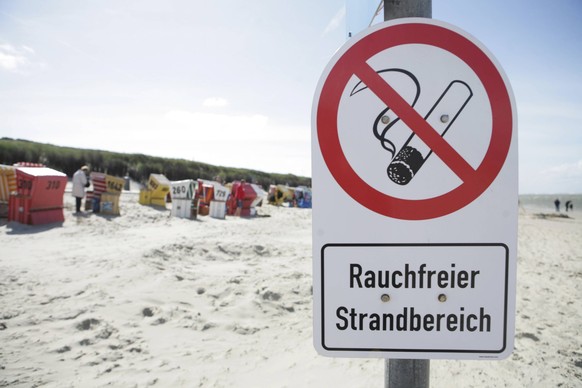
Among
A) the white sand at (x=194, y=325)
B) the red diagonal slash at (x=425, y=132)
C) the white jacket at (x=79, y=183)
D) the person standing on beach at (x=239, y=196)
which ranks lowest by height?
the white sand at (x=194, y=325)

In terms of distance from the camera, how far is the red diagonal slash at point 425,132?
968 millimetres

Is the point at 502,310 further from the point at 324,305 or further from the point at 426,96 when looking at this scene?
the point at 426,96

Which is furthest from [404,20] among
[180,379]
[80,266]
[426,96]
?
[80,266]

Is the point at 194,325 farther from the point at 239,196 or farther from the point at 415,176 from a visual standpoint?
the point at 239,196

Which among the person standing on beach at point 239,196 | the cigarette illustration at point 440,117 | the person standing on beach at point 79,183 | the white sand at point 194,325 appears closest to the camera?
the cigarette illustration at point 440,117

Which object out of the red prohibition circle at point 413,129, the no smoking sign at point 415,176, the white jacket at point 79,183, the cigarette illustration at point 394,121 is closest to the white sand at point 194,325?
the no smoking sign at point 415,176

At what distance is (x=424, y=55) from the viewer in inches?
38.7

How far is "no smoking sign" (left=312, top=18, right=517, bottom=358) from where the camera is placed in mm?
967

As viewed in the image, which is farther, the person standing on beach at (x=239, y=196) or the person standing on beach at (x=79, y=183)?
the person standing on beach at (x=239, y=196)

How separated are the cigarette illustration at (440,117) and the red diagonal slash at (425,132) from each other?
0.02 m

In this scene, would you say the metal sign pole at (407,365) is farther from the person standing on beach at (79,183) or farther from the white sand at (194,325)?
the person standing on beach at (79,183)

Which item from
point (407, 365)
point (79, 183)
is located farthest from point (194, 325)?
point (79, 183)

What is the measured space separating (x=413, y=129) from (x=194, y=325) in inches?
133

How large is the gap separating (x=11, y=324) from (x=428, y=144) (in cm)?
430
